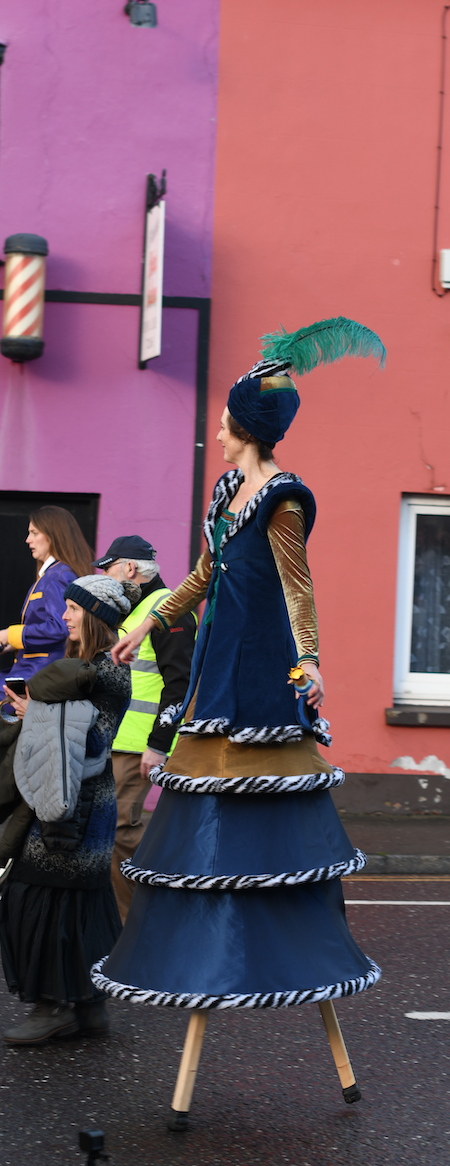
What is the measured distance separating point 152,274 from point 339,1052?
6289 mm

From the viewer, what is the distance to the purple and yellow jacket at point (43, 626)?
5.41 m

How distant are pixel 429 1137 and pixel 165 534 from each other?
586 cm

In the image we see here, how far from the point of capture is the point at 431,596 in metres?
9.47

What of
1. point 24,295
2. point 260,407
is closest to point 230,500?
point 260,407

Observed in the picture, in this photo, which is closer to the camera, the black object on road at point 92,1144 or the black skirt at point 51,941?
the black object on road at point 92,1144

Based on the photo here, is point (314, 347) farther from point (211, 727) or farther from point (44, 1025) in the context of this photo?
point (44, 1025)

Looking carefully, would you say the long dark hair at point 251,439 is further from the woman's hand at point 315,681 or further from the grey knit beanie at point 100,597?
the grey knit beanie at point 100,597

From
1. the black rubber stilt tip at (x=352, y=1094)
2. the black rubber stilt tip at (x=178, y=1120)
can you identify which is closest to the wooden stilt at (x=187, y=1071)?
the black rubber stilt tip at (x=178, y=1120)

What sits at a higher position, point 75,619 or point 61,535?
point 61,535

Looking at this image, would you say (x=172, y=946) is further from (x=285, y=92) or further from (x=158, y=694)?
(x=285, y=92)

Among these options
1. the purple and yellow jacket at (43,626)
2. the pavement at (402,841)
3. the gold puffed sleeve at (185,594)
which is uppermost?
the gold puffed sleeve at (185,594)

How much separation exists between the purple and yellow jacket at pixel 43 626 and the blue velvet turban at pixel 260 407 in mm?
2083

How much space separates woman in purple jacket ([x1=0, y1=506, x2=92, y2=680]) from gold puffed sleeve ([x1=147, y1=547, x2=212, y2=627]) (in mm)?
→ 1910

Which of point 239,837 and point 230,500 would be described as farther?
point 230,500
